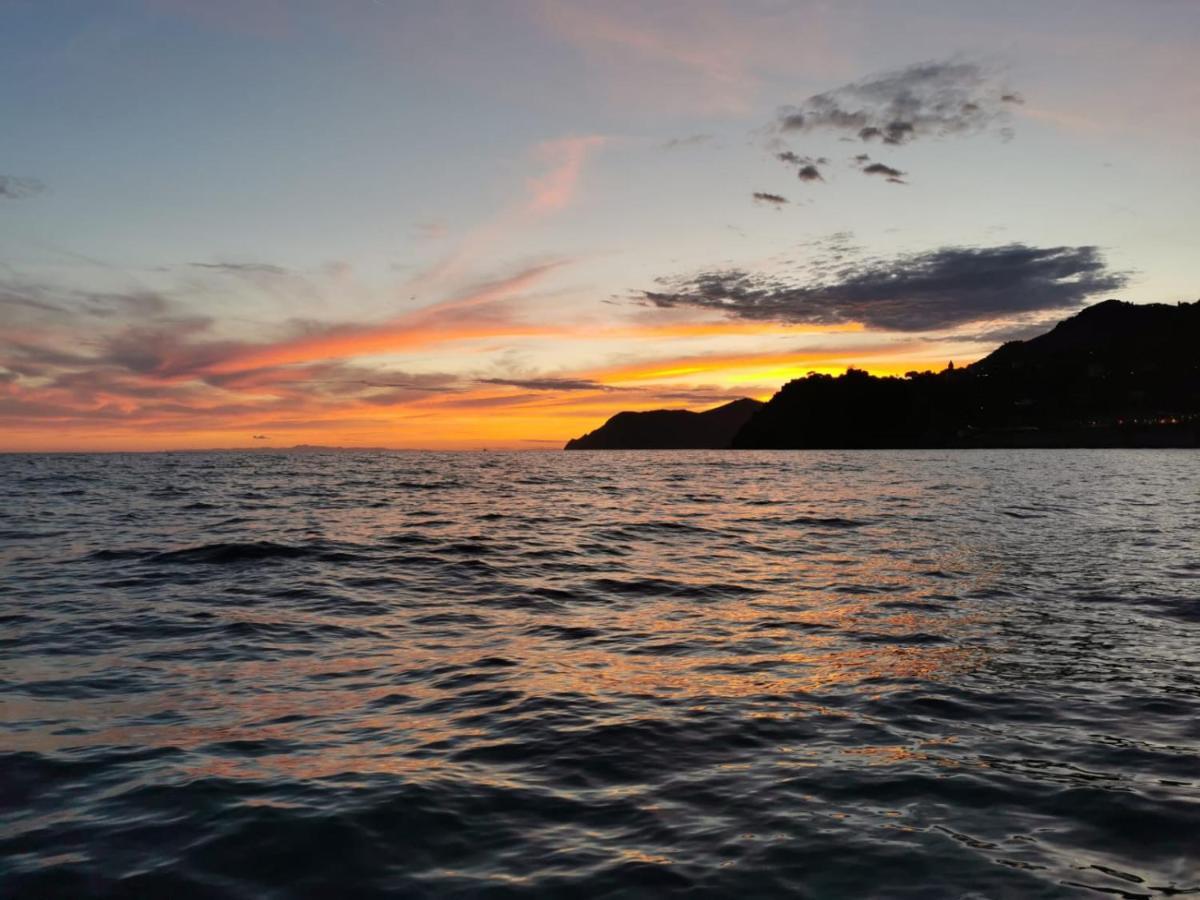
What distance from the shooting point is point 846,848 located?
6.19m

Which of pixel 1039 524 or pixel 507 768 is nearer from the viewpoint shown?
pixel 507 768

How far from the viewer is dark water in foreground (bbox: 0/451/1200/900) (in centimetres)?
603

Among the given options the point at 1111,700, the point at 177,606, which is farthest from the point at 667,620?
the point at 177,606

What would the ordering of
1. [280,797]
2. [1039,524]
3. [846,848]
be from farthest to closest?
[1039,524]
[280,797]
[846,848]

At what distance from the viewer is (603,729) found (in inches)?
364

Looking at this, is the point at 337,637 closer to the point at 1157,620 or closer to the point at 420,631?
the point at 420,631

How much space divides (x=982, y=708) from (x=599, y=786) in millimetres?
5566

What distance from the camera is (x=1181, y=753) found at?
8266mm

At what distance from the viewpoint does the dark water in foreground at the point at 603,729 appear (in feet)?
19.8

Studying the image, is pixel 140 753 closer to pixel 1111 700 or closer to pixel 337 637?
pixel 337 637

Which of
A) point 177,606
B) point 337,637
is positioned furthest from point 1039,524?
point 177,606

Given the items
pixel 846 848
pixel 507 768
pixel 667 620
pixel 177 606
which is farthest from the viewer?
pixel 177 606

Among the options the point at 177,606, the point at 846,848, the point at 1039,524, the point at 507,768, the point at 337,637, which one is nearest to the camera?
the point at 846,848

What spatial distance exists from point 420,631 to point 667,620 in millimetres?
5058
